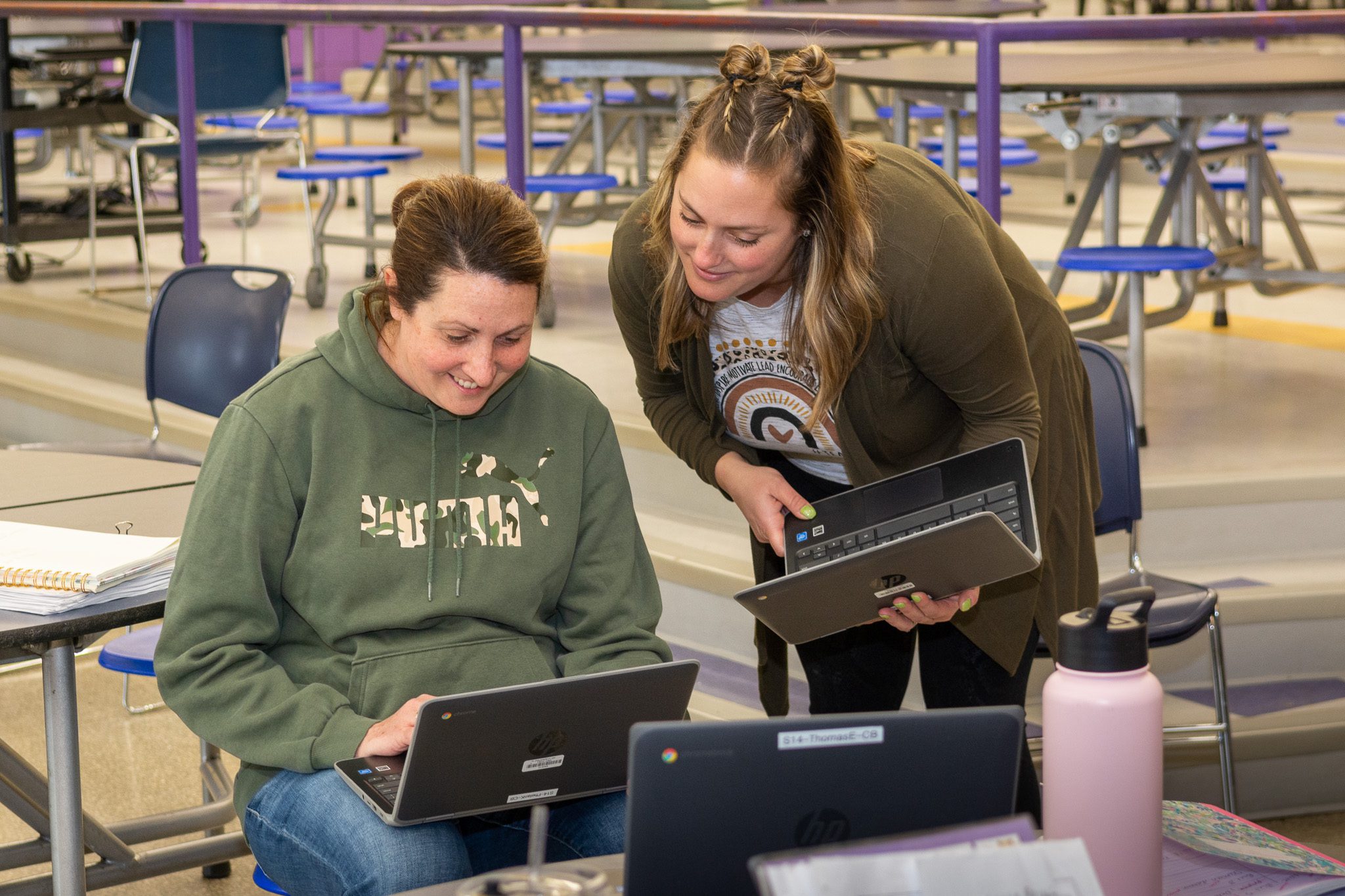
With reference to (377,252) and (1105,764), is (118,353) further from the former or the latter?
(1105,764)

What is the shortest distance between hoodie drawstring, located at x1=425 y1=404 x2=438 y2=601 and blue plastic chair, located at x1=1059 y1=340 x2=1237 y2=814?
1179 millimetres

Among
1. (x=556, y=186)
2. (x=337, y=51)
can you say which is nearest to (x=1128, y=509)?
(x=556, y=186)

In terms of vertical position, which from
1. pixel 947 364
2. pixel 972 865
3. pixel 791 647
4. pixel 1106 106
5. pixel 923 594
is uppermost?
pixel 1106 106

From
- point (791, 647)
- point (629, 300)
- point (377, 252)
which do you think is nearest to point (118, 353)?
point (377, 252)

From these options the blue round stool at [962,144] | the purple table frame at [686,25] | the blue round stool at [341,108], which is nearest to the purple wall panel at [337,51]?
the blue round stool at [341,108]

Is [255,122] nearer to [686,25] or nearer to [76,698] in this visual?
[686,25]

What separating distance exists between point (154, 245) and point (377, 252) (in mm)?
1084

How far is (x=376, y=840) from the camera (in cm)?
135

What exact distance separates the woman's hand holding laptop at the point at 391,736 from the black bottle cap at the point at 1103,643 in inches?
25.7

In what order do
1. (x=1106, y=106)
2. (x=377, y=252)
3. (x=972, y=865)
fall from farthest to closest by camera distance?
(x=377, y=252)
(x=1106, y=106)
(x=972, y=865)

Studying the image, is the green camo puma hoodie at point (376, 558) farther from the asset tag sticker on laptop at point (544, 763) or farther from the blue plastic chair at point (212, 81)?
the blue plastic chair at point (212, 81)

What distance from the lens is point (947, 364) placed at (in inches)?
61.6

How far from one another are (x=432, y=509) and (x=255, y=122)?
688 centimetres

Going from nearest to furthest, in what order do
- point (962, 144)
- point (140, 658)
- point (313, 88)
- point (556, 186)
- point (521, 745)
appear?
point (521, 745)
point (140, 658)
point (556, 186)
point (962, 144)
point (313, 88)
